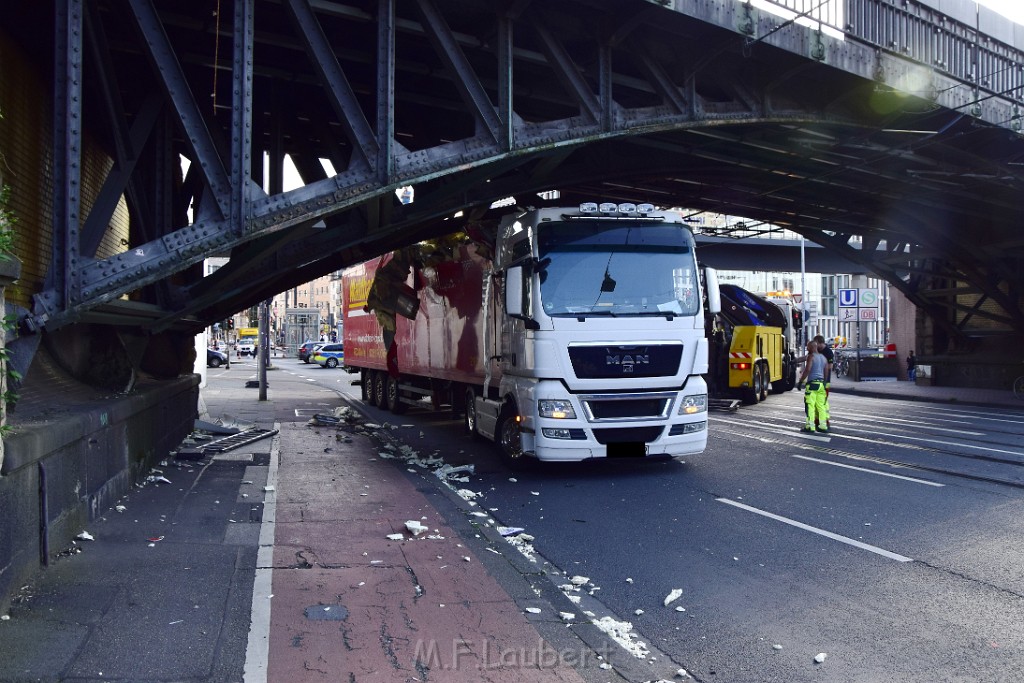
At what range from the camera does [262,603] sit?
18.7ft

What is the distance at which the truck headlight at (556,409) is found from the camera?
10.3m

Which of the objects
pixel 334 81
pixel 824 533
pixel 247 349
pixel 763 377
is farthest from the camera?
pixel 247 349

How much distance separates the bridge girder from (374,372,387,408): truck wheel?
5943 mm

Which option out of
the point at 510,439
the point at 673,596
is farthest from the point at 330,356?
the point at 673,596

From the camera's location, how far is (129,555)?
6816mm

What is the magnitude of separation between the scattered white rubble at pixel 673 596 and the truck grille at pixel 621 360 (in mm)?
4557

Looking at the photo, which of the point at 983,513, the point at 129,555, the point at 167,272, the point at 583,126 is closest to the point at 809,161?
the point at 583,126

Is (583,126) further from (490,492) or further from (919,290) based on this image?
(919,290)

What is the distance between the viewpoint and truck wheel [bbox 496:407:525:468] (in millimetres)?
11219

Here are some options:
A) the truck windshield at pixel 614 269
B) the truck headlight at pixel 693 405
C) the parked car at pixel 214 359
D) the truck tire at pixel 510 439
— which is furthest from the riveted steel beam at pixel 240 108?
the parked car at pixel 214 359

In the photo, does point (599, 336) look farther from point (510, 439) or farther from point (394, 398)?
point (394, 398)

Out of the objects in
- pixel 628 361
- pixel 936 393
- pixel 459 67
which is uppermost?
pixel 459 67

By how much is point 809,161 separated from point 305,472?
1353 cm

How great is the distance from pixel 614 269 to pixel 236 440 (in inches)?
298
